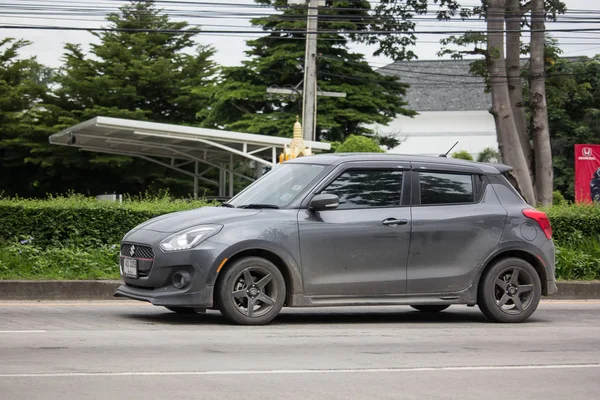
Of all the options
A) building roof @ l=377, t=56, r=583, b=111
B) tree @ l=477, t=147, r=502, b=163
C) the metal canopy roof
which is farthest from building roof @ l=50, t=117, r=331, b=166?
building roof @ l=377, t=56, r=583, b=111

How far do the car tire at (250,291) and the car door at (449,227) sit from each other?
150cm

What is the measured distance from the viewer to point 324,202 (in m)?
10.6

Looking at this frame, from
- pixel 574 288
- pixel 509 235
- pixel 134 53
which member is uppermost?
pixel 134 53

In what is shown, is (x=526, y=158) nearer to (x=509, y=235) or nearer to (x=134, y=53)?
(x=509, y=235)

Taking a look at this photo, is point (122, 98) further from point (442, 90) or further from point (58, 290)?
point (58, 290)

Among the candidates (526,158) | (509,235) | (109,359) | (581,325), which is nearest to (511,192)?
(509,235)

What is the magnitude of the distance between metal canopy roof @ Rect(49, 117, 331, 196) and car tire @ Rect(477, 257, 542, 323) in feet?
54.8

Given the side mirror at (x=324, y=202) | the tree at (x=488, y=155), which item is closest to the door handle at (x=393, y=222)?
the side mirror at (x=324, y=202)

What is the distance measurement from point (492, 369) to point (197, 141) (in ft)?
90.4

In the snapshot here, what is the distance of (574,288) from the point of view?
15781 mm

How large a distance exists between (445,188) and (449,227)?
50cm

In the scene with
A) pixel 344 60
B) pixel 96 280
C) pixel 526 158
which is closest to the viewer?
pixel 96 280

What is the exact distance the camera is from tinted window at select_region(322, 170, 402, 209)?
11.0 m

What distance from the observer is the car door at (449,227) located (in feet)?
36.3
